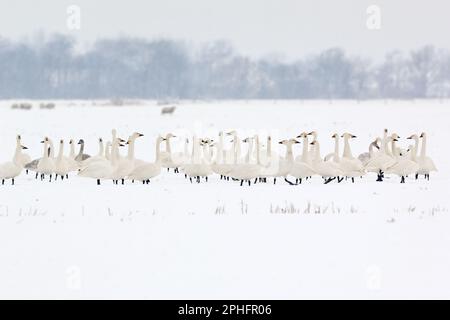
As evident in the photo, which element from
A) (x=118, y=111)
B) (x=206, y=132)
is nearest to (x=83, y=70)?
(x=118, y=111)

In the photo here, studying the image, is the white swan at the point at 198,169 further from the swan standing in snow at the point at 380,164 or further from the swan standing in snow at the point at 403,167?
the swan standing in snow at the point at 403,167

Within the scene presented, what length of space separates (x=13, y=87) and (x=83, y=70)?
10421 millimetres

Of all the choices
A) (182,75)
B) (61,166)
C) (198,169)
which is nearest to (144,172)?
(198,169)

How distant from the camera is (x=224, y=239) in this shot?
9555 millimetres

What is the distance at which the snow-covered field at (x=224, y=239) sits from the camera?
7.61 meters

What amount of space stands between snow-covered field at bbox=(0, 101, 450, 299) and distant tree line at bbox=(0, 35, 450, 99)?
8215 centimetres

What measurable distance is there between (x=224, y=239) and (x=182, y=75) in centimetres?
9359

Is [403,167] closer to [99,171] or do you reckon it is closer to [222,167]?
[222,167]

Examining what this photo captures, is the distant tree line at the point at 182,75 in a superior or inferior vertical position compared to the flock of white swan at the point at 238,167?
superior

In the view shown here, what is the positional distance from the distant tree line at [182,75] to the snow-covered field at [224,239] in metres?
82.1

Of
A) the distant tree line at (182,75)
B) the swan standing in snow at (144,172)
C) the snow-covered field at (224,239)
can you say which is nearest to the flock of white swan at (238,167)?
the swan standing in snow at (144,172)

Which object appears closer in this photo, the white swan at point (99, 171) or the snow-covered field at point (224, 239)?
the snow-covered field at point (224, 239)

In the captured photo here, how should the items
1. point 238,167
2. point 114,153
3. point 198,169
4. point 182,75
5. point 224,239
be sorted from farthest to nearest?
point 182,75 < point 114,153 < point 198,169 < point 238,167 < point 224,239
